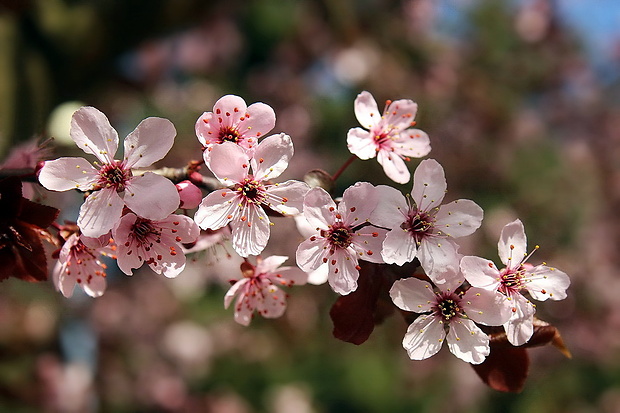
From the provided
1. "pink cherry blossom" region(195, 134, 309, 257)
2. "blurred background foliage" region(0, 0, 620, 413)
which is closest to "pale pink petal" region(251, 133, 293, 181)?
"pink cherry blossom" region(195, 134, 309, 257)

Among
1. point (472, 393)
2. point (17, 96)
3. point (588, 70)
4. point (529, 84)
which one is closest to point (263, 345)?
point (472, 393)

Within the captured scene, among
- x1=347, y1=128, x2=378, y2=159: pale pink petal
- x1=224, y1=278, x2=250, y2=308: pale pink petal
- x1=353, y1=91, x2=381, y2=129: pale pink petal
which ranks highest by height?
x1=353, y1=91, x2=381, y2=129: pale pink petal

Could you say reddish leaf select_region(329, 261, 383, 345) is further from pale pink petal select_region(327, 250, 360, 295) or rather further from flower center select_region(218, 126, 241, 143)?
flower center select_region(218, 126, 241, 143)

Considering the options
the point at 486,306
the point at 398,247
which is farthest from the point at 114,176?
the point at 486,306

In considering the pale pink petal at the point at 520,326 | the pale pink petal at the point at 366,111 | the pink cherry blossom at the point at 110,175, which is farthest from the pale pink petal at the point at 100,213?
the pale pink petal at the point at 520,326

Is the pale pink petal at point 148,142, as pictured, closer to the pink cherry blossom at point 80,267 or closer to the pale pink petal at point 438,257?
the pink cherry blossom at point 80,267
